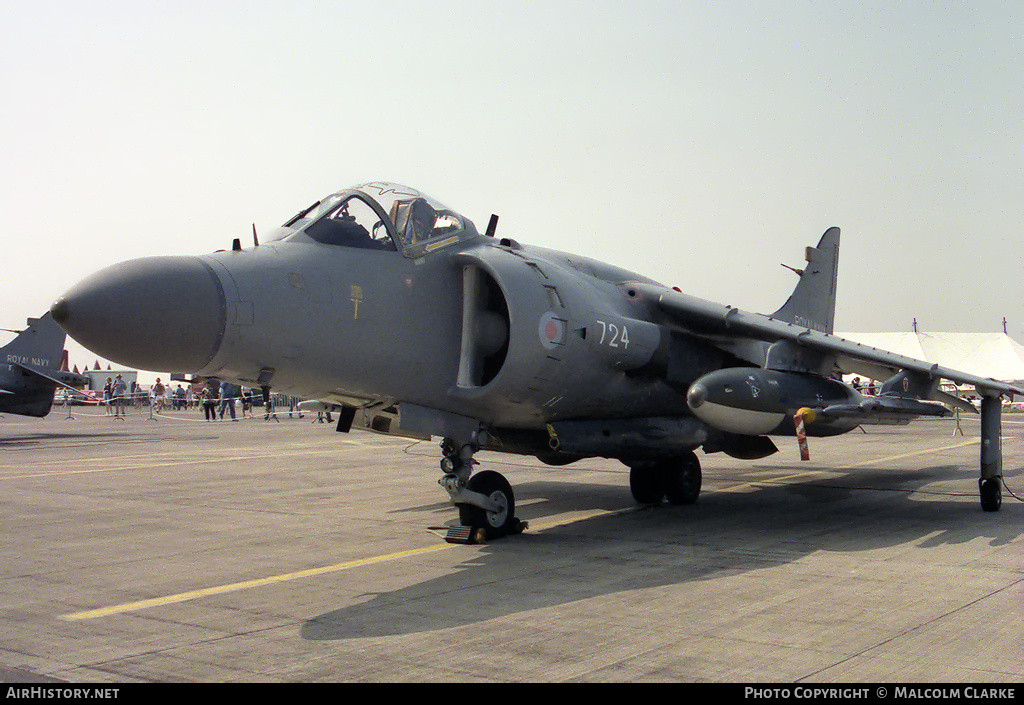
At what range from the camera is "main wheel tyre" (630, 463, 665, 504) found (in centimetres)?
1205

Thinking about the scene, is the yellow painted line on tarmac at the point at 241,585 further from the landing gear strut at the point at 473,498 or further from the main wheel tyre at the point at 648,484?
the main wheel tyre at the point at 648,484

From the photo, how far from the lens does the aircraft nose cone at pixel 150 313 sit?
6.02 m

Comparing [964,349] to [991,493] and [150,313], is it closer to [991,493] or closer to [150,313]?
[991,493]

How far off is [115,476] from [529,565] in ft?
34.0

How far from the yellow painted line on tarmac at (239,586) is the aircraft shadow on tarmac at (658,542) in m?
0.66

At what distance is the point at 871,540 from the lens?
9.23 metres

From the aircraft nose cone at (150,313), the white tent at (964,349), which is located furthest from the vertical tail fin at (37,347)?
the white tent at (964,349)

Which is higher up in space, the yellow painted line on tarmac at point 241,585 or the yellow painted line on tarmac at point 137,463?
the yellow painted line on tarmac at point 241,585

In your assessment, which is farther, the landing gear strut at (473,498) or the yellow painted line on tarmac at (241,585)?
the landing gear strut at (473,498)

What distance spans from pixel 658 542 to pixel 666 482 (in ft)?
9.40

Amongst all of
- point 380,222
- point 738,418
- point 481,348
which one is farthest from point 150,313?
point 738,418

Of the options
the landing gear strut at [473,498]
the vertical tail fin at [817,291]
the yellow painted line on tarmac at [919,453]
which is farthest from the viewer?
the yellow painted line on tarmac at [919,453]

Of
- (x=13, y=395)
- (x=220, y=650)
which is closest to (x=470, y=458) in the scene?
(x=220, y=650)

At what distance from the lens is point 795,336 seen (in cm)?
1042
